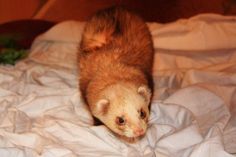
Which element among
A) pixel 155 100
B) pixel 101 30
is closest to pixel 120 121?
pixel 155 100

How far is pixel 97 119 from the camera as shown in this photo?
1.70 m

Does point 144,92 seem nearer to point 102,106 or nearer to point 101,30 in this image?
point 102,106

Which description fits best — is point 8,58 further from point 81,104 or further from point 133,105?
point 133,105

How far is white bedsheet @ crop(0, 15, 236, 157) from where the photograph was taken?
157 cm

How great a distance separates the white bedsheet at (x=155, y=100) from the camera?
1.57m

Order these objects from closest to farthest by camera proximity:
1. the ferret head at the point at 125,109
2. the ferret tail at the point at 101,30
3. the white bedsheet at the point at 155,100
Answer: the ferret head at the point at 125,109
the white bedsheet at the point at 155,100
the ferret tail at the point at 101,30

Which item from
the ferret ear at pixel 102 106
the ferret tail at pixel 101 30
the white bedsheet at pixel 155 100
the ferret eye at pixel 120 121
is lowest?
the white bedsheet at pixel 155 100

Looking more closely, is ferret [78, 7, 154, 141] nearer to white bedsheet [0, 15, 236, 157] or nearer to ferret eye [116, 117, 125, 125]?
ferret eye [116, 117, 125, 125]

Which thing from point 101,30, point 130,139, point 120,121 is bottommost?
point 130,139

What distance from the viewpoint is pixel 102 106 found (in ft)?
4.91

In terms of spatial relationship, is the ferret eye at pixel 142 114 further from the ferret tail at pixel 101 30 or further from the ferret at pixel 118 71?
the ferret tail at pixel 101 30

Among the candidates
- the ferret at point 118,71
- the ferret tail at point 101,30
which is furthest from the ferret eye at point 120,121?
the ferret tail at point 101,30

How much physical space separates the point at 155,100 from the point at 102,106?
0.41m

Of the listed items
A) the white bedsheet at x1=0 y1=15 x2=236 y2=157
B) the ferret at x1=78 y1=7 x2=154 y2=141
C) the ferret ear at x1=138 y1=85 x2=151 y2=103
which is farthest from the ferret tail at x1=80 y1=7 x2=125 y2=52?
the ferret ear at x1=138 y1=85 x2=151 y2=103
